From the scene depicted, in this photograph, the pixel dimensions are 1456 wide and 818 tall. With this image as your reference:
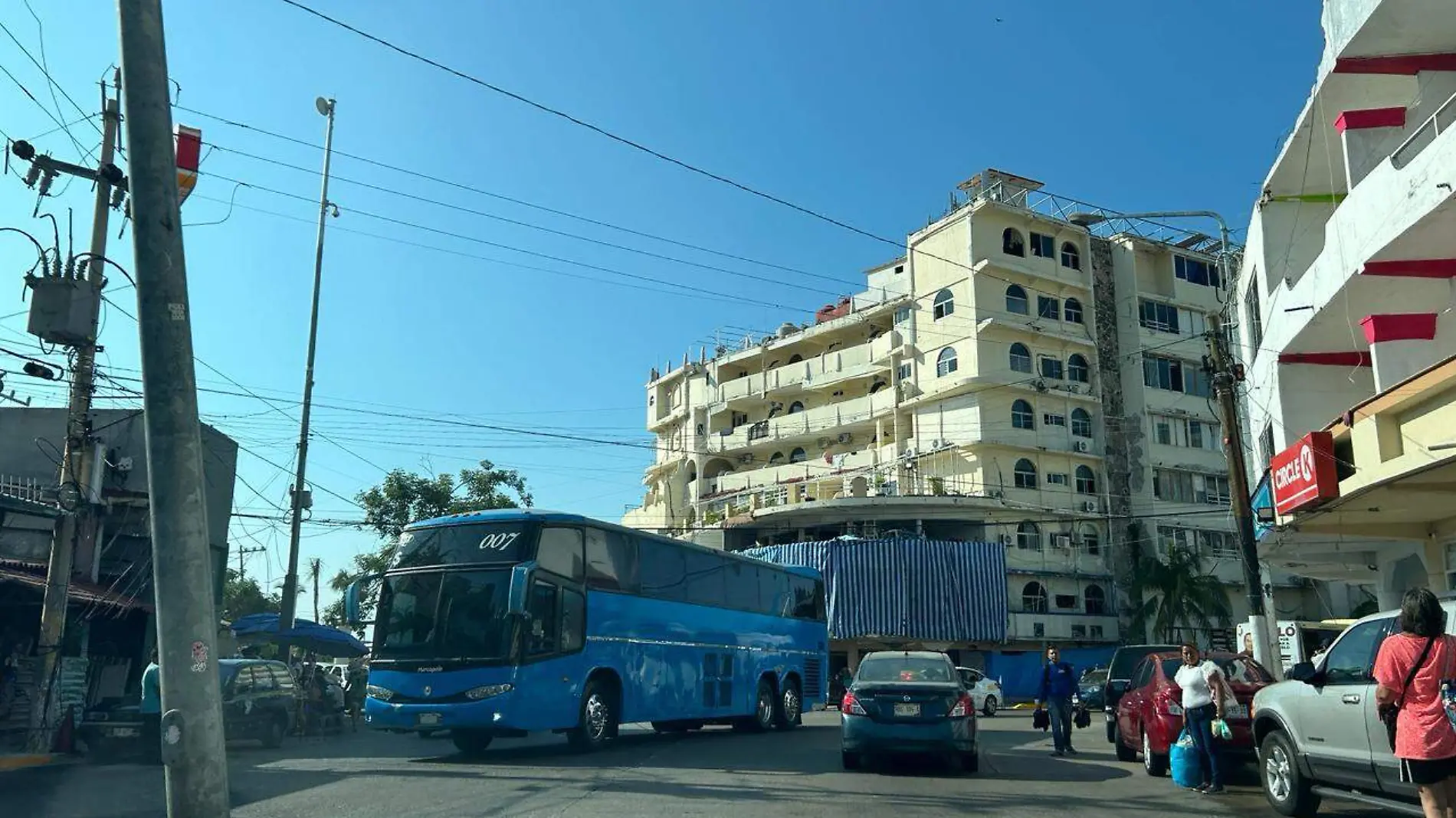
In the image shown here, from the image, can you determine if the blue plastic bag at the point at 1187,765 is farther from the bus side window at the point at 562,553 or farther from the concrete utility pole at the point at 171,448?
the concrete utility pole at the point at 171,448

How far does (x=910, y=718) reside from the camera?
13328mm

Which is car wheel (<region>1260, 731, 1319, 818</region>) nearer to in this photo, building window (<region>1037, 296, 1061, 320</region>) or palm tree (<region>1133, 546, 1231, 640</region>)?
palm tree (<region>1133, 546, 1231, 640</region>)

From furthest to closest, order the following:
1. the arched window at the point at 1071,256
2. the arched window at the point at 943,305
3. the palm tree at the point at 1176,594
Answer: the arched window at the point at 1071,256, the arched window at the point at 943,305, the palm tree at the point at 1176,594

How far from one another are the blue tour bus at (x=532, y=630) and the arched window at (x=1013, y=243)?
1434 inches

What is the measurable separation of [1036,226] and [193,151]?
4330 centimetres

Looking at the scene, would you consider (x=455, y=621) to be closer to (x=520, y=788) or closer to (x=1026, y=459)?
(x=520, y=788)

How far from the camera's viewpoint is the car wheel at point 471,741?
16375 mm

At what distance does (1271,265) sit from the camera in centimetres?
2119

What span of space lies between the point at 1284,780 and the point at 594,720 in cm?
972

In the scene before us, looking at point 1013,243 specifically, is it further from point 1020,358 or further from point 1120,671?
point 1120,671

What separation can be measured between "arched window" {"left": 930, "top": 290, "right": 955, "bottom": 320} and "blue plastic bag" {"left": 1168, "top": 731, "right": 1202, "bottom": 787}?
1602 inches

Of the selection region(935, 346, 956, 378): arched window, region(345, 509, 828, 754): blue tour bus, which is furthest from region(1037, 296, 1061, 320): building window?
region(345, 509, 828, 754): blue tour bus

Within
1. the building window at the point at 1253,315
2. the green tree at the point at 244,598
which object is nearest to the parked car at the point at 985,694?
the building window at the point at 1253,315

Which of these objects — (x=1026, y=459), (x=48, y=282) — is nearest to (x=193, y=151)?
(x=48, y=282)
